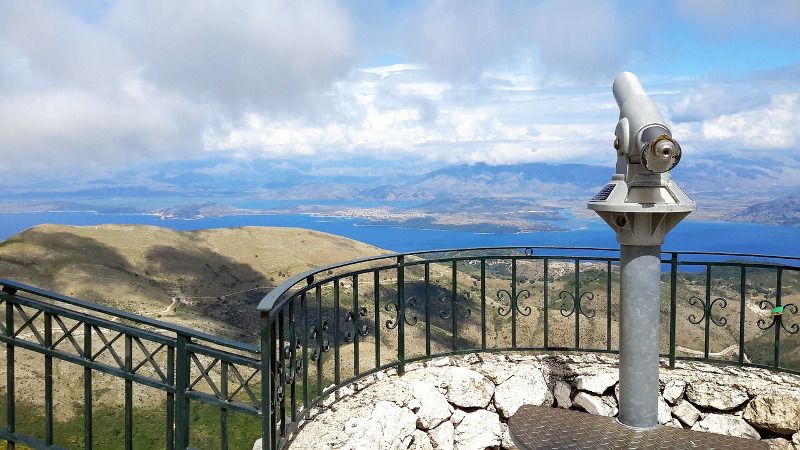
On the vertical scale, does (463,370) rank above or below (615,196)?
below


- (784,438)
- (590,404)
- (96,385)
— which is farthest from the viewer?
(96,385)

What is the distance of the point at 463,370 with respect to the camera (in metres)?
6.32

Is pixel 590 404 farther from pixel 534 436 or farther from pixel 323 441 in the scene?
pixel 323 441

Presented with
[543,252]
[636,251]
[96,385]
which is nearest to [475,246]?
[543,252]

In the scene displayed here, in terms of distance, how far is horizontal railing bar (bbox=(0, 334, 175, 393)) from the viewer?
3.72 m

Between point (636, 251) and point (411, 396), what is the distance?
2575mm

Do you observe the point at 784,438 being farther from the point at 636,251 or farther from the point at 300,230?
the point at 300,230

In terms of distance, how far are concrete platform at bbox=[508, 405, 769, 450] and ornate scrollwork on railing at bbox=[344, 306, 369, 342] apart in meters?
1.63

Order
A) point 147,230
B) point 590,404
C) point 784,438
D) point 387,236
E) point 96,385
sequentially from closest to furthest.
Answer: point 784,438, point 590,404, point 96,385, point 147,230, point 387,236

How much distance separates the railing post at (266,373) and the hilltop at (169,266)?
21517 millimetres

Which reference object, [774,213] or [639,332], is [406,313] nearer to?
[639,332]

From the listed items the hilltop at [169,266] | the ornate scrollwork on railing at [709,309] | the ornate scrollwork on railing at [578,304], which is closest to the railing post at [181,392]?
the ornate scrollwork on railing at [578,304]

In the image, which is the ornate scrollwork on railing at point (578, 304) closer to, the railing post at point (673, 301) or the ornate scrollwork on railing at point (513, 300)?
the ornate scrollwork on railing at point (513, 300)

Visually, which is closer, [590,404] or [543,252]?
[590,404]
